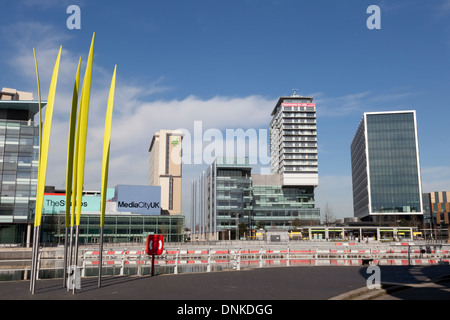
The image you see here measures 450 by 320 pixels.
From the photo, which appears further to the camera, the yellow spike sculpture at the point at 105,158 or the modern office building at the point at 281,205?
the modern office building at the point at 281,205

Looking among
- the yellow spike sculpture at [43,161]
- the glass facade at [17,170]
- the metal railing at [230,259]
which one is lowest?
the metal railing at [230,259]

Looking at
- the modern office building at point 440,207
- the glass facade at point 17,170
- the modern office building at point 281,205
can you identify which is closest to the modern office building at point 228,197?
the modern office building at point 281,205

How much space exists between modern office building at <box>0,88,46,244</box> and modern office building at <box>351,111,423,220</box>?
91.0m

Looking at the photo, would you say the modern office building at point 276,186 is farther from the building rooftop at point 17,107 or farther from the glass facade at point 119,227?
the building rooftop at point 17,107

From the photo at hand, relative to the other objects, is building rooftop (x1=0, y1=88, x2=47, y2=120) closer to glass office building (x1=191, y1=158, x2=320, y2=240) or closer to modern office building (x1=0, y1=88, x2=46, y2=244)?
modern office building (x1=0, y1=88, x2=46, y2=244)

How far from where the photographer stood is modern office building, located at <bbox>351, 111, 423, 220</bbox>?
124 m

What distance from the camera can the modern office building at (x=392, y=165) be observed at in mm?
123637

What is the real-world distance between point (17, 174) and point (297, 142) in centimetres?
9018

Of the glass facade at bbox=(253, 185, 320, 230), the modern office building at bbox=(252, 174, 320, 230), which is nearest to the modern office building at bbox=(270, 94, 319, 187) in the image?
the modern office building at bbox=(252, 174, 320, 230)

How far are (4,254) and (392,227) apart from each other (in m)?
91.5

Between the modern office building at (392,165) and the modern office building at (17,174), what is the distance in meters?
91.0
